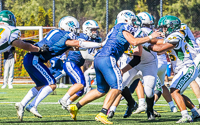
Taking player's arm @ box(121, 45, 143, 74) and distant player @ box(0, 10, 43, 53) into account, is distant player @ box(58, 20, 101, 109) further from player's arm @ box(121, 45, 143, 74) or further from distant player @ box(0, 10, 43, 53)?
distant player @ box(0, 10, 43, 53)

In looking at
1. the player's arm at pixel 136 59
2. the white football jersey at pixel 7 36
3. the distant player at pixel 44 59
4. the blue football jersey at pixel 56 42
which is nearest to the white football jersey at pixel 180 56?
the player's arm at pixel 136 59

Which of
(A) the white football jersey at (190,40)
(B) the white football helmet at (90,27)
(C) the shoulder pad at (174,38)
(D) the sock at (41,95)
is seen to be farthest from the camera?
(B) the white football helmet at (90,27)

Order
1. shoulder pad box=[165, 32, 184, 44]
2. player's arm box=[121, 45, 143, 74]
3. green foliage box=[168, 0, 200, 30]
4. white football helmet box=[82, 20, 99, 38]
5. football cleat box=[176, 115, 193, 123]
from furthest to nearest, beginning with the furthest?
green foliage box=[168, 0, 200, 30]
white football helmet box=[82, 20, 99, 38]
player's arm box=[121, 45, 143, 74]
football cleat box=[176, 115, 193, 123]
shoulder pad box=[165, 32, 184, 44]

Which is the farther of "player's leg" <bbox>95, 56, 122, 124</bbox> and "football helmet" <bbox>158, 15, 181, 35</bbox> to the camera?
"football helmet" <bbox>158, 15, 181, 35</bbox>

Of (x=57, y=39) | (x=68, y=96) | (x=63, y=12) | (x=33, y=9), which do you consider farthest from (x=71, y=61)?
(x=33, y=9)

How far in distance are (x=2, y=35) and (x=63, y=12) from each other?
24258 mm

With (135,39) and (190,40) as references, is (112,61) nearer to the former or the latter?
(135,39)

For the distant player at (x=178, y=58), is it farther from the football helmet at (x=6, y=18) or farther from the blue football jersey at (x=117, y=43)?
the football helmet at (x=6, y=18)

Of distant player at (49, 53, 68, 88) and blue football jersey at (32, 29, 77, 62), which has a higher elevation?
blue football jersey at (32, 29, 77, 62)

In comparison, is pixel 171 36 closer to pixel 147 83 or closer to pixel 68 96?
pixel 147 83

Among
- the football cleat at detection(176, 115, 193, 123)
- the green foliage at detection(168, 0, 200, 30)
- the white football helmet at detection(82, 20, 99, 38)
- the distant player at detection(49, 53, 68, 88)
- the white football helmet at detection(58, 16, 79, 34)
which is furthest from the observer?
the green foliage at detection(168, 0, 200, 30)

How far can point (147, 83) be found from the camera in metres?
6.61

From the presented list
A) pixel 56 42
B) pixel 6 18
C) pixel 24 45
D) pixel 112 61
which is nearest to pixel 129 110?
pixel 112 61

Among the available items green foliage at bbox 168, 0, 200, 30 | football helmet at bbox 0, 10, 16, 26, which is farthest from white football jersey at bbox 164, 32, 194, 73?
green foliage at bbox 168, 0, 200, 30
